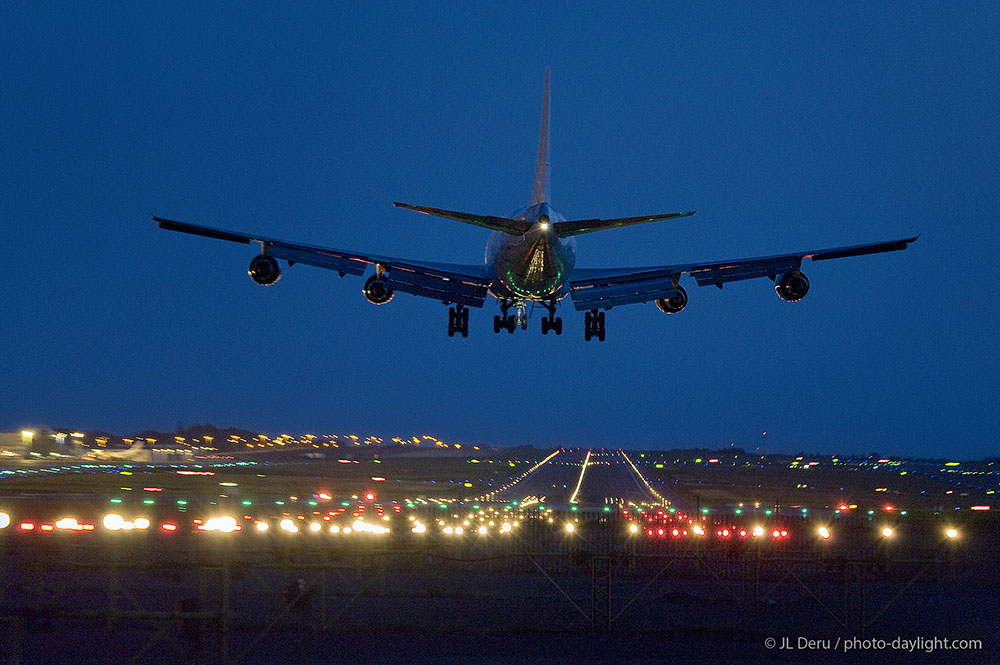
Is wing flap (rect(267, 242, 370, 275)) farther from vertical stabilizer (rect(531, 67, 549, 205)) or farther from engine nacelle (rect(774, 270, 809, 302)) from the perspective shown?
engine nacelle (rect(774, 270, 809, 302))

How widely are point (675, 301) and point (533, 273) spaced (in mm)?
7282

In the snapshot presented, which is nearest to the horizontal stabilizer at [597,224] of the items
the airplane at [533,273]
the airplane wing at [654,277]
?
the airplane at [533,273]

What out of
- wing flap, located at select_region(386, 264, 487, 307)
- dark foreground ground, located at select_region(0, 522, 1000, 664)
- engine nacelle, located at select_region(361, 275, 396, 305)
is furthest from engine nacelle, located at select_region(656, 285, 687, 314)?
engine nacelle, located at select_region(361, 275, 396, 305)

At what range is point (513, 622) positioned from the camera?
30.0 meters

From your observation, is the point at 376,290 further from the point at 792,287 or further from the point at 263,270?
the point at 792,287

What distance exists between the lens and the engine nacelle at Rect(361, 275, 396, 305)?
1423 inches

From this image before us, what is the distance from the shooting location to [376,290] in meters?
36.2

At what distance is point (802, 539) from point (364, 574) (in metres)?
21.2

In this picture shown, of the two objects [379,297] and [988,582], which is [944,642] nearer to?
[988,582]

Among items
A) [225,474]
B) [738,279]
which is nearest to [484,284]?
[738,279]

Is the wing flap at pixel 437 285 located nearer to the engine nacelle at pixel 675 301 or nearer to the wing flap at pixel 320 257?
the wing flap at pixel 320 257

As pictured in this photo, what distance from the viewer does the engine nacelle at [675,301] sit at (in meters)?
37.7

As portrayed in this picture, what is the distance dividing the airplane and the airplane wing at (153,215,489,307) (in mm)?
37

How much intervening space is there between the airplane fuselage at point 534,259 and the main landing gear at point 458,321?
4.92m
